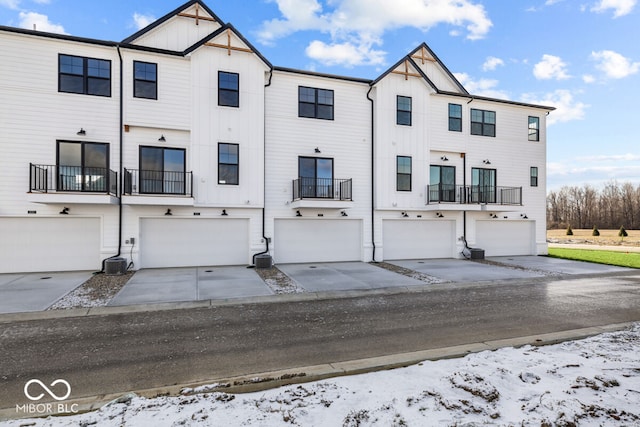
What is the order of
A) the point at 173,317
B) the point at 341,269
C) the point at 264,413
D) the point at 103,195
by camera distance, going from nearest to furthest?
the point at 264,413, the point at 173,317, the point at 103,195, the point at 341,269

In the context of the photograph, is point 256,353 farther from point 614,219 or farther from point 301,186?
point 614,219

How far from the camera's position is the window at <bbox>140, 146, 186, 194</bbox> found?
12.9m

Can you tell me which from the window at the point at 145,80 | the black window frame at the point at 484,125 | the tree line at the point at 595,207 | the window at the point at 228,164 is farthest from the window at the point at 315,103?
the tree line at the point at 595,207

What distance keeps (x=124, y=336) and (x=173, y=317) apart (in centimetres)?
123

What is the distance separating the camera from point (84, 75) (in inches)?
487

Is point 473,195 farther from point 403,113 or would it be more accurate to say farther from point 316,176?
point 316,176

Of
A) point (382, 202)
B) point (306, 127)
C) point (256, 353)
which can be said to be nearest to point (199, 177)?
point (306, 127)

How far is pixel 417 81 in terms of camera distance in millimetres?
16297

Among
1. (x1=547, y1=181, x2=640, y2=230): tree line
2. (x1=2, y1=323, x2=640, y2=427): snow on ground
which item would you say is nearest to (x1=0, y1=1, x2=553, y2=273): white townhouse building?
(x1=2, y1=323, x2=640, y2=427): snow on ground

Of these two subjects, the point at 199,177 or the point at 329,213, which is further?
the point at 329,213

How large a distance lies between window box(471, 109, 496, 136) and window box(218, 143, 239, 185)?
12.3 metres

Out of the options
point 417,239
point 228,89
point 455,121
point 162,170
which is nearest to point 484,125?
point 455,121

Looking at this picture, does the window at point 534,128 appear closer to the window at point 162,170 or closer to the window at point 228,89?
the window at point 228,89

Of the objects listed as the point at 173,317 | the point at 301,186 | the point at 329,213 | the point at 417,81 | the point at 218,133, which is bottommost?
the point at 173,317
